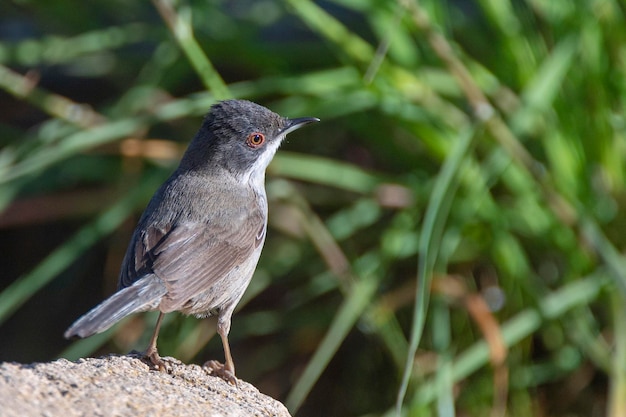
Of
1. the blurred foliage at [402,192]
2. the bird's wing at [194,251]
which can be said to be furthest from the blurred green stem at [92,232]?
the bird's wing at [194,251]

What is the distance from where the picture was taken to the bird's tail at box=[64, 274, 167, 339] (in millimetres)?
3340

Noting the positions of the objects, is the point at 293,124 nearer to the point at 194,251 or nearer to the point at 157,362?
the point at 194,251

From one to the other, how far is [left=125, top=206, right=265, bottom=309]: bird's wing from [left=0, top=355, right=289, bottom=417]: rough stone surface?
388 millimetres

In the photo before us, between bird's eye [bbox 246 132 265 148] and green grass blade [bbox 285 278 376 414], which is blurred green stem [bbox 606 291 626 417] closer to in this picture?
green grass blade [bbox 285 278 376 414]

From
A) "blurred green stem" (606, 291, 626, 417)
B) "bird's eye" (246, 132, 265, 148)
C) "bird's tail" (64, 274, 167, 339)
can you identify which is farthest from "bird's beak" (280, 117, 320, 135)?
"blurred green stem" (606, 291, 626, 417)

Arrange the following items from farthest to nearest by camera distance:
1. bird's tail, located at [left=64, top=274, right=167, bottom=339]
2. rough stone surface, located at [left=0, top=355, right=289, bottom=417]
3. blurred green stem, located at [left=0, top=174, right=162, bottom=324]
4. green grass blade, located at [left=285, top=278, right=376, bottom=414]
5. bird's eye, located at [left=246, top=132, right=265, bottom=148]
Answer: blurred green stem, located at [left=0, top=174, right=162, bottom=324]
green grass blade, located at [left=285, top=278, right=376, bottom=414]
bird's eye, located at [left=246, top=132, right=265, bottom=148]
bird's tail, located at [left=64, top=274, right=167, bottom=339]
rough stone surface, located at [left=0, top=355, right=289, bottom=417]

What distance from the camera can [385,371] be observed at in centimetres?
629

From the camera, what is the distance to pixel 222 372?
164 inches

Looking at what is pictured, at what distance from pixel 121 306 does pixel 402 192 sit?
2.66 m

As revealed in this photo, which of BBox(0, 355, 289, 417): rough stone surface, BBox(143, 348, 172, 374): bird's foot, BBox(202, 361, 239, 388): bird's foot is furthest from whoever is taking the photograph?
BBox(202, 361, 239, 388): bird's foot

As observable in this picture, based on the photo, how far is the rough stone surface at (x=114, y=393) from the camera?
2953 millimetres

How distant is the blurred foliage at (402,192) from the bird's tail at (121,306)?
129cm

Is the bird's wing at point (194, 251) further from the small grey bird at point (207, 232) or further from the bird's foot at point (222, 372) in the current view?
the bird's foot at point (222, 372)

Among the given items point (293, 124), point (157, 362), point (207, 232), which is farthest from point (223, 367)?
point (293, 124)
